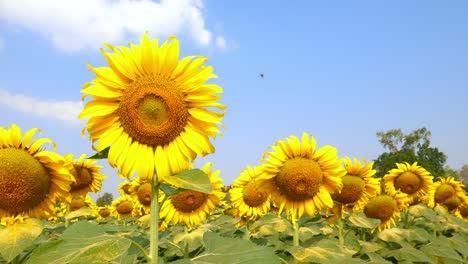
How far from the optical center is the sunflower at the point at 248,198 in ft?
22.0

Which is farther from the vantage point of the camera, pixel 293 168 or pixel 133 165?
pixel 293 168

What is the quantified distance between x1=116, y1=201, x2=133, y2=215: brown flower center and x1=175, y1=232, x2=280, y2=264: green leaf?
9229mm

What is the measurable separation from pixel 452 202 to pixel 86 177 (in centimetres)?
873

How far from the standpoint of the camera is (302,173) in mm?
4406

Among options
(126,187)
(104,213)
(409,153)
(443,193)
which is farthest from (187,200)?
(409,153)

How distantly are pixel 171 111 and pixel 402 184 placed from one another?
705cm

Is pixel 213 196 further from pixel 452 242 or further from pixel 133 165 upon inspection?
pixel 452 242

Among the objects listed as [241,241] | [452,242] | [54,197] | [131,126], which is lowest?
[452,242]

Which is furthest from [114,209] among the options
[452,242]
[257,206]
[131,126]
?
[131,126]

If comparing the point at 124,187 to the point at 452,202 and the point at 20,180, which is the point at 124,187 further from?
the point at 452,202

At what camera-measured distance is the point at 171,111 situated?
2555mm

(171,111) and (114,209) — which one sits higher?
(171,111)

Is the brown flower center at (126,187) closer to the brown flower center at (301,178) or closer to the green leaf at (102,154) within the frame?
the brown flower center at (301,178)

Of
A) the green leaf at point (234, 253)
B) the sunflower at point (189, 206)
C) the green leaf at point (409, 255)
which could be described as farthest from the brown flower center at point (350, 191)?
the green leaf at point (234, 253)
